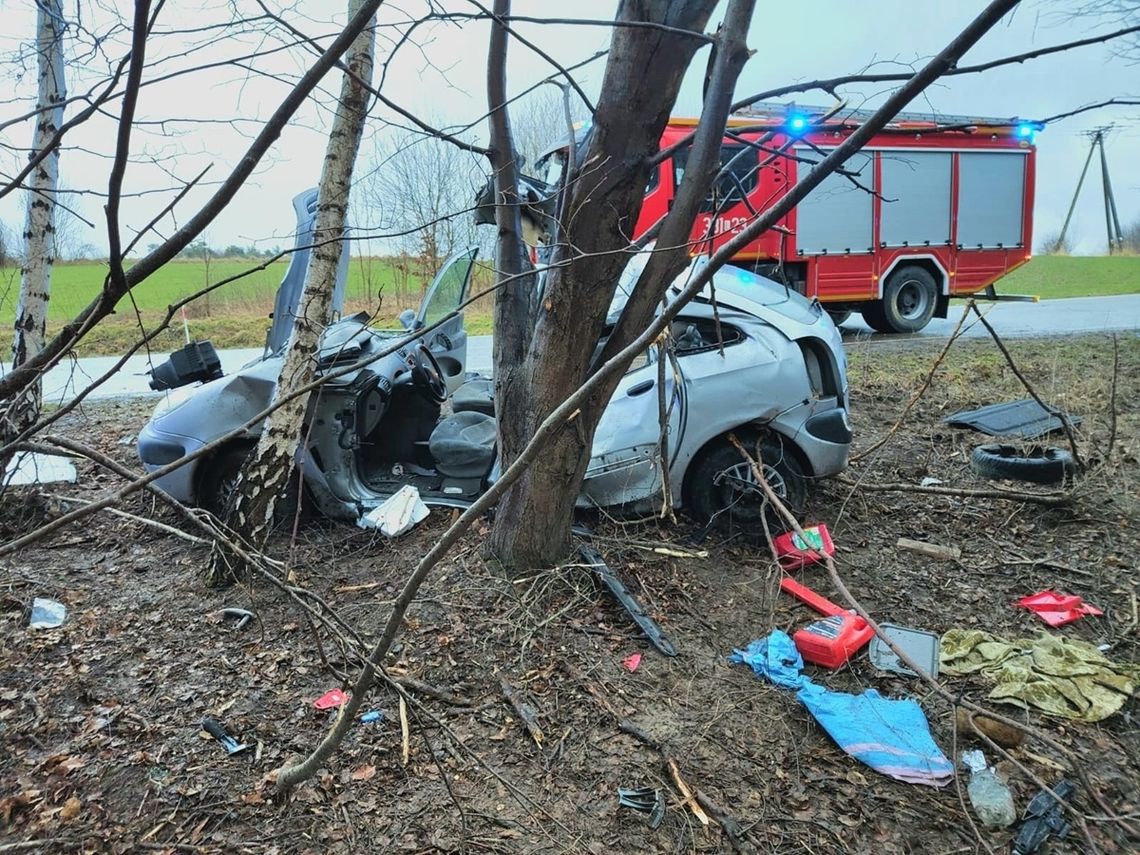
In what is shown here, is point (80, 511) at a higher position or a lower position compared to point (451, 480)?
higher

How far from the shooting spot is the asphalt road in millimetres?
10922

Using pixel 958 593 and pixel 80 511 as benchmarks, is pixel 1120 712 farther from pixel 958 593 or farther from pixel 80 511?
pixel 80 511

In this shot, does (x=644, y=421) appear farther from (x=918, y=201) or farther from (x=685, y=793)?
(x=918, y=201)

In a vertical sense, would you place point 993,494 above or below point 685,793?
above

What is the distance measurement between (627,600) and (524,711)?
919 millimetres

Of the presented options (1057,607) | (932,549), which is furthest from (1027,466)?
(1057,607)

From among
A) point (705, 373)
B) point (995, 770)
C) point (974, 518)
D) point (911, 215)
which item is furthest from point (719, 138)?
point (911, 215)

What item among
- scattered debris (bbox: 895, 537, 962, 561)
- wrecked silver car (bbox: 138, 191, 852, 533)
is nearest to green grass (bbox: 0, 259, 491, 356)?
wrecked silver car (bbox: 138, 191, 852, 533)

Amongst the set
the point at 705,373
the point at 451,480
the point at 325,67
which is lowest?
the point at 451,480

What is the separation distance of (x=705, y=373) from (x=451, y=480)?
1.87 meters

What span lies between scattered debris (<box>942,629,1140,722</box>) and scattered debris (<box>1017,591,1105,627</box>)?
7.9 inches

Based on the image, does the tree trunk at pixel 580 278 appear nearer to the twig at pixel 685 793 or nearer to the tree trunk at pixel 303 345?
the tree trunk at pixel 303 345

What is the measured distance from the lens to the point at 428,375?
5383mm

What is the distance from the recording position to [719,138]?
2.96 meters
